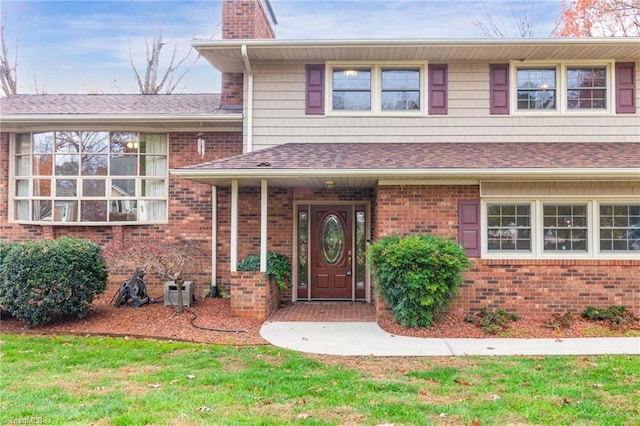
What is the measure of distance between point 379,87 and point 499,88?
7.86 feet

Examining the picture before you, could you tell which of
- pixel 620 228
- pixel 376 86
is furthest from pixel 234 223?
pixel 620 228

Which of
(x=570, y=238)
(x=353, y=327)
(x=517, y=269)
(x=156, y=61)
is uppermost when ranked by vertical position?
(x=156, y=61)

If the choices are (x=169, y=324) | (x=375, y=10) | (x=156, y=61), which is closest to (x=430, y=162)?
(x=169, y=324)

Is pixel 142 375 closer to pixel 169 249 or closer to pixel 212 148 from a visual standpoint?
pixel 169 249

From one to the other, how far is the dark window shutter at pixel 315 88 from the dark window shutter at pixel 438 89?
87.1 inches

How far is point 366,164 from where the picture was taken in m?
7.43

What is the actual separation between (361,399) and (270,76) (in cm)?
686

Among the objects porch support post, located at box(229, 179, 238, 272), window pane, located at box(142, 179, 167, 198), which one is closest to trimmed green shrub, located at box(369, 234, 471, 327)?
porch support post, located at box(229, 179, 238, 272)

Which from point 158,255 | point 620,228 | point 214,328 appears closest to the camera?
point 214,328

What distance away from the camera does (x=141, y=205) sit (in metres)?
9.42

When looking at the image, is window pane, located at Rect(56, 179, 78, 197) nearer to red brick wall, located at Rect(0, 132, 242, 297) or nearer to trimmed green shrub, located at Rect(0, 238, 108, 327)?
red brick wall, located at Rect(0, 132, 242, 297)

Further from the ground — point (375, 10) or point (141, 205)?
point (375, 10)

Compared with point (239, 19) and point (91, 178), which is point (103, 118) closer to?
point (91, 178)

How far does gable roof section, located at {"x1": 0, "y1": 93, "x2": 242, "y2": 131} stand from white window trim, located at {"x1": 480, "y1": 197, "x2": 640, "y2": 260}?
5445 millimetres
